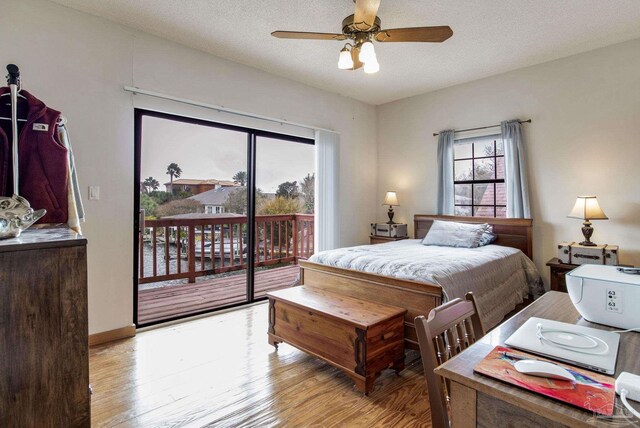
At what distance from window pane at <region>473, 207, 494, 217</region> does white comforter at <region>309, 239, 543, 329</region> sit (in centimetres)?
74

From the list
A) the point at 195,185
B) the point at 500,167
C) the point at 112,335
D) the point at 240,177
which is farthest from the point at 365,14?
the point at 112,335

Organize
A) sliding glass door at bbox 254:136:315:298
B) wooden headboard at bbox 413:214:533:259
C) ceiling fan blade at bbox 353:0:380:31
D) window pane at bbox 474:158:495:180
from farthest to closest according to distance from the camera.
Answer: sliding glass door at bbox 254:136:315:298, window pane at bbox 474:158:495:180, wooden headboard at bbox 413:214:533:259, ceiling fan blade at bbox 353:0:380:31

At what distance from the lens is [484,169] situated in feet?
13.9

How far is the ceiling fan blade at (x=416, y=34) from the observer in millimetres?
2242

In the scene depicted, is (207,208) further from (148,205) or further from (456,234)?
(456,234)

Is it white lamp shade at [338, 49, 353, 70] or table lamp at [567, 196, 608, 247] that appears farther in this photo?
table lamp at [567, 196, 608, 247]

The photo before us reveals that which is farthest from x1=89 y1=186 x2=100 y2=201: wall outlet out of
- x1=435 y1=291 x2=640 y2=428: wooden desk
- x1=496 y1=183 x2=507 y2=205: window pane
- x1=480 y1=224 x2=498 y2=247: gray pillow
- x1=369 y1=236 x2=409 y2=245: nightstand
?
x1=496 y1=183 x2=507 y2=205: window pane

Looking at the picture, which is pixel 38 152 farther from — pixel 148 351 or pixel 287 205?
pixel 287 205

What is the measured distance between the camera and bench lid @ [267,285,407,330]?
2172 mm

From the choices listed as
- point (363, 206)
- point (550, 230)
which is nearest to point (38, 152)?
point (363, 206)

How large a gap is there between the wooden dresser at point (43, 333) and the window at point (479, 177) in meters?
4.23

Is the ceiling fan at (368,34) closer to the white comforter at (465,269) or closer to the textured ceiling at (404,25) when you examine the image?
the textured ceiling at (404,25)

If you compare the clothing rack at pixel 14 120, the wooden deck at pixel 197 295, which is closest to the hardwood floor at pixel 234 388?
the wooden deck at pixel 197 295

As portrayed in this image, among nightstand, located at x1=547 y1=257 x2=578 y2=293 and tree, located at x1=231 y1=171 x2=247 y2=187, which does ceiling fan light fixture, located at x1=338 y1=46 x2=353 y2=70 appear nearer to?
tree, located at x1=231 y1=171 x2=247 y2=187
